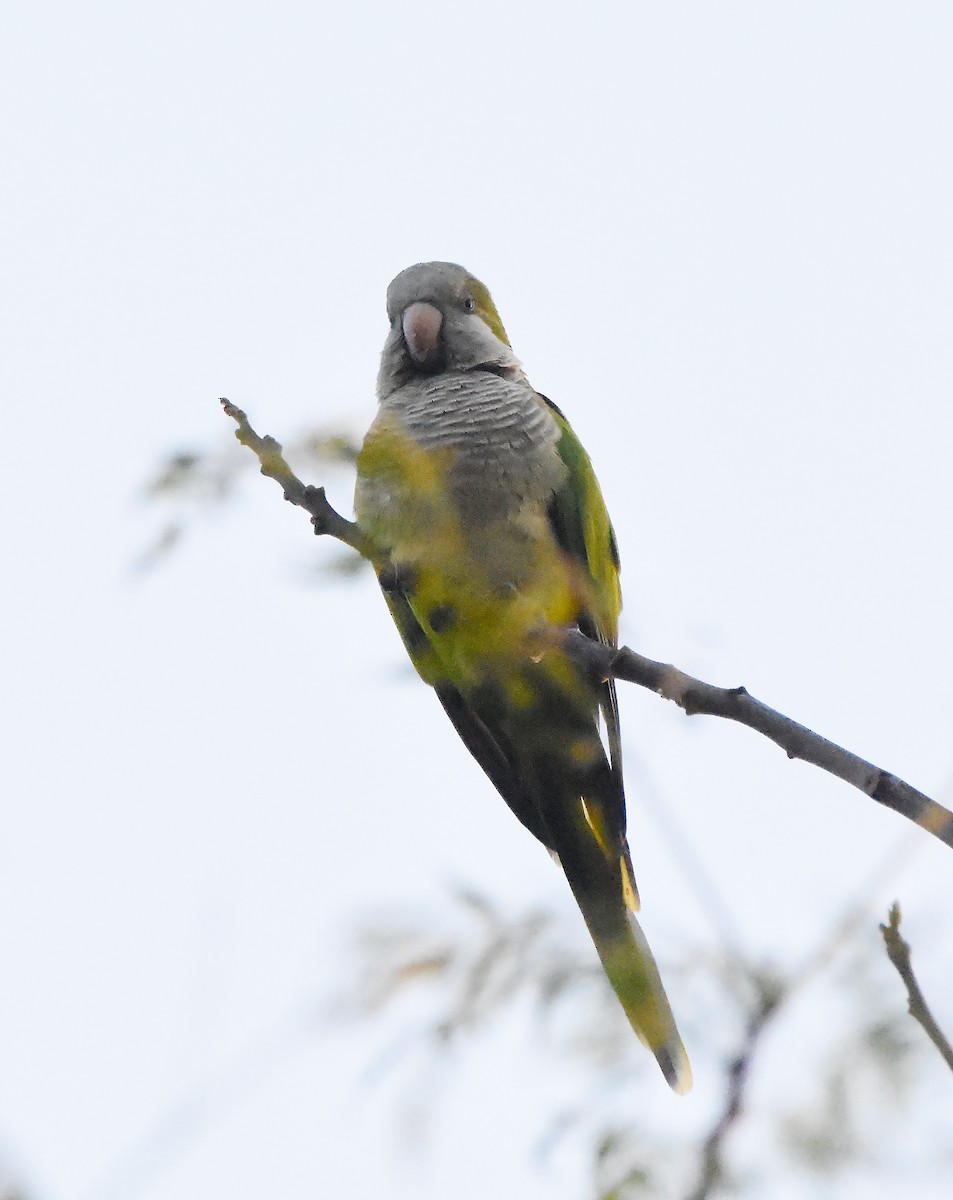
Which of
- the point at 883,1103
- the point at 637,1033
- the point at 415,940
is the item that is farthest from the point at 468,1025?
the point at 883,1103

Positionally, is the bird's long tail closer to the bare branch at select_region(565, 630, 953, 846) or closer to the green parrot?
the green parrot

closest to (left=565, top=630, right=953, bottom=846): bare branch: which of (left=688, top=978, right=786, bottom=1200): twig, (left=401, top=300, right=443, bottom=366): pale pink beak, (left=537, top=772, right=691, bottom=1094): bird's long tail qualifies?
(left=688, top=978, right=786, bottom=1200): twig

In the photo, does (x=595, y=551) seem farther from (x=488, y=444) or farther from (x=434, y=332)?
(x=434, y=332)

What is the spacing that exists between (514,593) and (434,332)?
1391 millimetres

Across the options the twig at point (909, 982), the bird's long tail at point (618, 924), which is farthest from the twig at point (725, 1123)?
the bird's long tail at point (618, 924)

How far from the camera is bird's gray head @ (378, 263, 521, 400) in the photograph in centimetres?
504

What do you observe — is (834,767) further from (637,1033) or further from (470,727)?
(470,727)

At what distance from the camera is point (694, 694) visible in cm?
229

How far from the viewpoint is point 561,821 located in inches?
167

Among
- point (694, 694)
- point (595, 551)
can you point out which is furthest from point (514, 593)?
point (694, 694)

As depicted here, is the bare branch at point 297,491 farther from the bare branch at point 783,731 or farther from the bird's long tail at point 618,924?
the bird's long tail at point 618,924

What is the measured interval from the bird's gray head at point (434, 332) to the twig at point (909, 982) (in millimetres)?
3448

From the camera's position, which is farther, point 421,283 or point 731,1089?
point 421,283

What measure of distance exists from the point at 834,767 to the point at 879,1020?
2.44 ft
